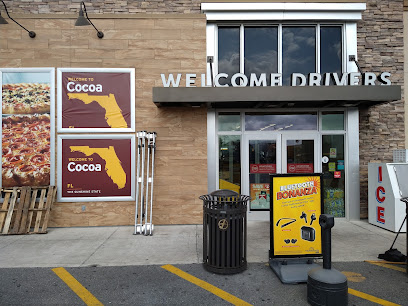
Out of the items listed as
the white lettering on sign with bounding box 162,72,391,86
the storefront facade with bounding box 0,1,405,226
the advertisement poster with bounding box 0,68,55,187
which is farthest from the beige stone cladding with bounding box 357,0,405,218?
the advertisement poster with bounding box 0,68,55,187

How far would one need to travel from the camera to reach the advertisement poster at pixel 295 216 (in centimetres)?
423

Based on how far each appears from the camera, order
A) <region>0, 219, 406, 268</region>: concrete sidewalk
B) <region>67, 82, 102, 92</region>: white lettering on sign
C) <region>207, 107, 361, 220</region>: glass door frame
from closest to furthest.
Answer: <region>0, 219, 406, 268</region>: concrete sidewalk, <region>67, 82, 102, 92</region>: white lettering on sign, <region>207, 107, 361, 220</region>: glass door frame

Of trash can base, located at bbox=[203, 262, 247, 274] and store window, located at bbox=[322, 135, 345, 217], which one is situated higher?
store window, located at bbox=[322, 135, 345, 217]

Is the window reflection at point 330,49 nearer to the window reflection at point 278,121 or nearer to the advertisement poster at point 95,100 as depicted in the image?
the window reflection at point 278,121

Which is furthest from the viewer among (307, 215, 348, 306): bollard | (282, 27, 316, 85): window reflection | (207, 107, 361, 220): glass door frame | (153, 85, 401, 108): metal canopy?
(282, 27, 316, 85): window reflection

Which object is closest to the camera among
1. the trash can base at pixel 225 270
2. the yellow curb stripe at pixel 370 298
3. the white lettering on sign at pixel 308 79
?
the yellow curb stripe at pixel 370 298

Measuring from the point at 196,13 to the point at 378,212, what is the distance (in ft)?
23.3

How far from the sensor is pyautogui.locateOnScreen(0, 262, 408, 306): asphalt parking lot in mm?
3410

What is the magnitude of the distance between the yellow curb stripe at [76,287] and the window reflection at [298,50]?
6.94 metres

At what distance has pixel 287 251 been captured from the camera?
4242 millimetres

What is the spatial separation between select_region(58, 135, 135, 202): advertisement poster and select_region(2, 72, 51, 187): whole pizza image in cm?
50

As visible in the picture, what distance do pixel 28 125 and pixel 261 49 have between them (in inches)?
262

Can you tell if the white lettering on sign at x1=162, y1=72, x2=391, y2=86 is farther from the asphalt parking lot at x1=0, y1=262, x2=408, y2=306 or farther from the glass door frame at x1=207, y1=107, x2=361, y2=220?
the asphalt parking lot at x1=0, y1=262, x2=408, y2=306

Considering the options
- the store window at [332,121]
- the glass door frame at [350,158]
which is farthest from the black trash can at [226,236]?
the store window at [332,121]
